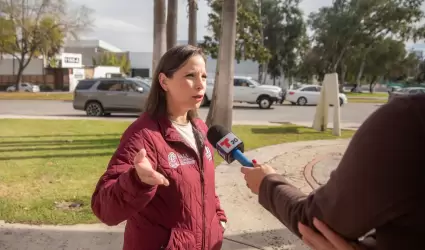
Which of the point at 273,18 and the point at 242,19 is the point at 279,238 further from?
the point at 273,18

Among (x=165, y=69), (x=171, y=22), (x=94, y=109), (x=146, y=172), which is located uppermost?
(x=171, y=22)

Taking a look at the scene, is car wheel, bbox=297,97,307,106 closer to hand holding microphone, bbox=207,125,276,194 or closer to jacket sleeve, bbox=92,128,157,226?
hand holding microphone, bbox=207,125,276,194

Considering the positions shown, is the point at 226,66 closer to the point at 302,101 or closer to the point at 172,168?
the point at 172,168

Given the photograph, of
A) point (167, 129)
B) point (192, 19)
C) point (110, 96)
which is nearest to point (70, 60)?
point (110, 96)

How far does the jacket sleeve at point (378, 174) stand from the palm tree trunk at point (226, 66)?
755 centimetres

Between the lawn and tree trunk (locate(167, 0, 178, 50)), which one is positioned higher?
tree trunk (locate(167, 0, 178, 50))

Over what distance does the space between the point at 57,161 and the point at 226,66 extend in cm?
401

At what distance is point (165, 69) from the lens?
79.7 inches

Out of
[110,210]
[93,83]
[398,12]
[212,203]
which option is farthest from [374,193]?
[398,12]

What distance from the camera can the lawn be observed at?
4.66 meters

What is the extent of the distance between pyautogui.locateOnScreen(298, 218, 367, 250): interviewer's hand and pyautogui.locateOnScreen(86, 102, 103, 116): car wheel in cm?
1673

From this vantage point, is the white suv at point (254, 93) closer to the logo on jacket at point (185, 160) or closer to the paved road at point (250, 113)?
the paved road at point (250, 113)

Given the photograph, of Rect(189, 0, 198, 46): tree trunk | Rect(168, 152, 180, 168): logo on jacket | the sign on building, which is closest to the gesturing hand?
Rect(168, 152, 180, 168): logo on jacket

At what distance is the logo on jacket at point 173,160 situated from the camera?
1.87 m
